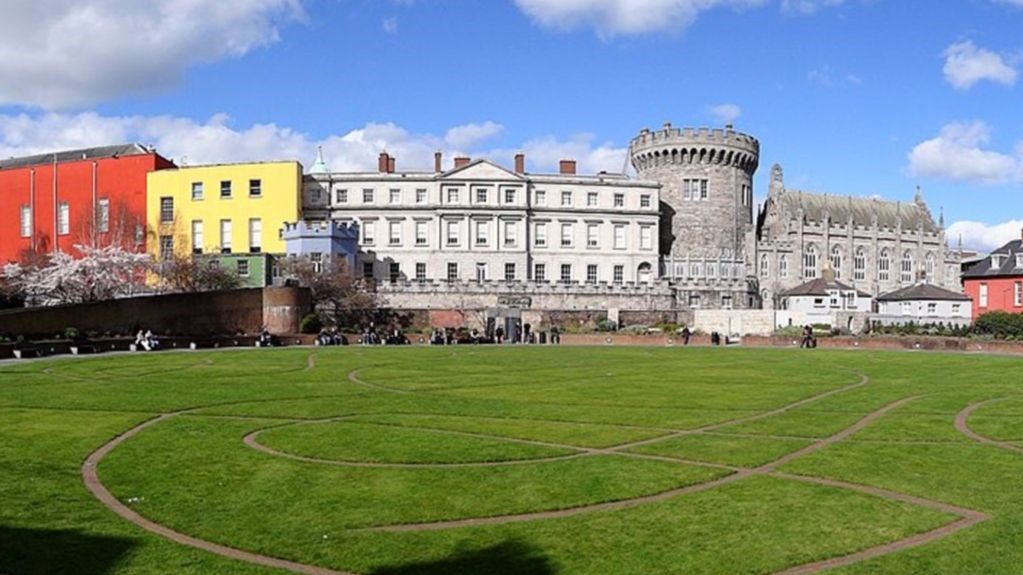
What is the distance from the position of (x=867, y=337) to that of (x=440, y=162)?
4513cm

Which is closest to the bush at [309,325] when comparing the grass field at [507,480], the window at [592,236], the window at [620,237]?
the grass field at [507,480]

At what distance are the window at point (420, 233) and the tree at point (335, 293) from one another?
1566 centimetres

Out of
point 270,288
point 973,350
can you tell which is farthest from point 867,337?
point 270,288

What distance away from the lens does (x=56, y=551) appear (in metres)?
9.81

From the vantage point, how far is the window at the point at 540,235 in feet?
289

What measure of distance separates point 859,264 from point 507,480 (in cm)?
9529

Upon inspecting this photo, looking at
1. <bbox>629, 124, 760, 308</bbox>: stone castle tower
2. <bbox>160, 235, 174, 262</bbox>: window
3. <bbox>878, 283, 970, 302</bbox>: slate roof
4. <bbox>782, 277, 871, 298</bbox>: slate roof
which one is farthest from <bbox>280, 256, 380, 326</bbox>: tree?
<bbox>878, 283, 970, 302</bbox>: slate roof

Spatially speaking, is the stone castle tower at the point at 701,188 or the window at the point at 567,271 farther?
the stone castle tower at the point at 701,188

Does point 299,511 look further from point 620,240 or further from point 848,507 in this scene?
point 620,240

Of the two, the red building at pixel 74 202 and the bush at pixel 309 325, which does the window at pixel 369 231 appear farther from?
the bush at pixel 309 325

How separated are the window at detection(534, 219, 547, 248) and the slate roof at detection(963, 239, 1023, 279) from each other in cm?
4125

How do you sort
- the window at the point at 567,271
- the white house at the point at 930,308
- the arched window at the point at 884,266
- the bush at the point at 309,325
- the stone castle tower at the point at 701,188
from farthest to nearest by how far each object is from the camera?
the arched window at the point at 884,266, the stone castle tower at the point at 701,188, the window at the point at 567,271, the white house at the point at 930,308, the bush at the point at 309,325

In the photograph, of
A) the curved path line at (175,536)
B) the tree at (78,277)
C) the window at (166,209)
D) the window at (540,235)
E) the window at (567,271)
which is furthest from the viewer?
the window at (567,271)

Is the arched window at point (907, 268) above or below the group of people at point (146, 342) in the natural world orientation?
above
